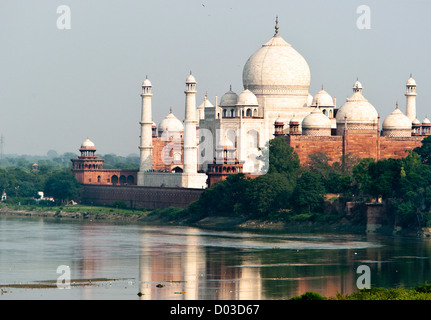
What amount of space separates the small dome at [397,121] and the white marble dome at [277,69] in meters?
6.87

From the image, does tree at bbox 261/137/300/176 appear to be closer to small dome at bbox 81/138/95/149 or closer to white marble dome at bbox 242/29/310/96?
white marble dome at bbox 242/29/310/96

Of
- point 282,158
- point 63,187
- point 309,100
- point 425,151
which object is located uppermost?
point 309,100

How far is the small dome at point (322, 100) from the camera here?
88438 millimetres

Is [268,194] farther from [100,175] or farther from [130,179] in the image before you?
[100,175]

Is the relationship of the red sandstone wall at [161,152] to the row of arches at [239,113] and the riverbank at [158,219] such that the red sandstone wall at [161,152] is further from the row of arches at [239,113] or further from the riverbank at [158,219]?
the row of arches at [239,113]

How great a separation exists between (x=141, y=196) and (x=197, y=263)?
119 feet

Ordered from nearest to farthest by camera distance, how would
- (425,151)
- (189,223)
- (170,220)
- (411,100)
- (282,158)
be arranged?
(425,151)
(189,223)
(282,158)
(170,220)
(411,100)

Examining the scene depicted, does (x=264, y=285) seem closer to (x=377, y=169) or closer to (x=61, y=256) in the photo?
(x=61, y=256)

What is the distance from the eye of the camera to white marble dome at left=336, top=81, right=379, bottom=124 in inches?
3329

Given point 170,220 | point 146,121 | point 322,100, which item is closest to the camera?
point 170,220

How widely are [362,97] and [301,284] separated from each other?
41.7m

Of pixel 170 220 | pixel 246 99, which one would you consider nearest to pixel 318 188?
pixel 170 220

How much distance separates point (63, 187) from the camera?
9581 cm
